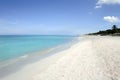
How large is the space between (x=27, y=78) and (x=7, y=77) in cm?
104

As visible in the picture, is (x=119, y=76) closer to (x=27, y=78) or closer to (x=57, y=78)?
(x=57, y=78)

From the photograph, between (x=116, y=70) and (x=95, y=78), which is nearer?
(x=95, y=78)

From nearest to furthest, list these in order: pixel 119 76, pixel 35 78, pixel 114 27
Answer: pixel 119 76
pixel 35 78
pixel 114 27

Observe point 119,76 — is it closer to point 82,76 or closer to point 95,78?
point 95,78

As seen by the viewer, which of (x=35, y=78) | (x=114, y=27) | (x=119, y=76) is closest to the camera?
(x=119, y=76)

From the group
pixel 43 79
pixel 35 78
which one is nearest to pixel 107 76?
pixel 43 79

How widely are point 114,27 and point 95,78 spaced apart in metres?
83.9

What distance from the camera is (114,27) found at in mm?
84688

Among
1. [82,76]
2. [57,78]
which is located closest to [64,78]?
[57,78]

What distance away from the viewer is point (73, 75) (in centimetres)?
695

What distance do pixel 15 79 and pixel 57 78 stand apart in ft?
6.50

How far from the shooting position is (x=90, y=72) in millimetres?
7312

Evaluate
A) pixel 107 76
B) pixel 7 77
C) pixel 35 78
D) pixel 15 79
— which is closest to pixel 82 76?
pixel 107 76

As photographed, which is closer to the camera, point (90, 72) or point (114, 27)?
point (90, 72)
